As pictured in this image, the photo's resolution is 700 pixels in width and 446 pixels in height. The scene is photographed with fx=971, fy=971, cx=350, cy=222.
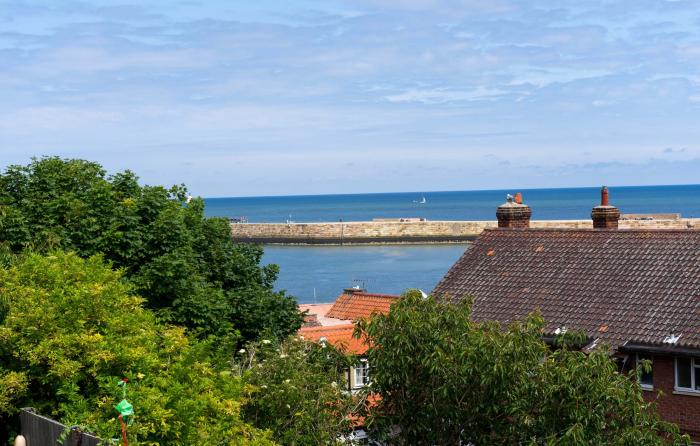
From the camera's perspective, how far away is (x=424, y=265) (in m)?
132

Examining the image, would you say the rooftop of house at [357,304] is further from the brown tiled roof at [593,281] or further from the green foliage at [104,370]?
the green foliage at [104,370]

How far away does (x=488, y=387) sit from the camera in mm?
18328

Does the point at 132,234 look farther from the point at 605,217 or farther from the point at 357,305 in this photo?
the point at 357,305

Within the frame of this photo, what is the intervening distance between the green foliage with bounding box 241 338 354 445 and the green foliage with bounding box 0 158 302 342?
462 centimetres

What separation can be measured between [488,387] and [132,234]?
11.9m

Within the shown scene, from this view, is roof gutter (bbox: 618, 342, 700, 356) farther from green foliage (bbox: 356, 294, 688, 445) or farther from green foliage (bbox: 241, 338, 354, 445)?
green foliage (bbox: 241, 338, 354, 445)

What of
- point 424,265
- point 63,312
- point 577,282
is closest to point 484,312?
point 577,282

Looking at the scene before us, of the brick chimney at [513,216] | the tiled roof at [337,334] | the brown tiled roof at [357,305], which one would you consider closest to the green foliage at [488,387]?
the tiled roof at [337,334]

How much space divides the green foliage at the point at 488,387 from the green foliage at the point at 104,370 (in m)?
3.48

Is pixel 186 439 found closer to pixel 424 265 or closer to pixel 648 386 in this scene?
pixel 648 386

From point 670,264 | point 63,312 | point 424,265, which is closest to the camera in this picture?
point 63,312

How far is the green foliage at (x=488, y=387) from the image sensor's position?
17.6 meters

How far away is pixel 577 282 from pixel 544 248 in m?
2.84

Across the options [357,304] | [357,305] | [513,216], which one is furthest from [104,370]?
[357,304]
